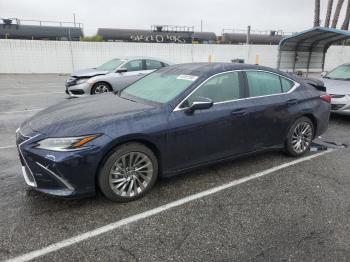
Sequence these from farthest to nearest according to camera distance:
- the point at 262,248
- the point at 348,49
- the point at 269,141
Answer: the point at 348,49, the point at 269,141, the point at 262,248

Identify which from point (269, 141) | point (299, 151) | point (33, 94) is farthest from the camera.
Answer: point (33, 94)

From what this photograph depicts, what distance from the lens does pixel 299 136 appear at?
4.86 m

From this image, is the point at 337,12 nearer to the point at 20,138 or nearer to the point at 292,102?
the point at 292,102

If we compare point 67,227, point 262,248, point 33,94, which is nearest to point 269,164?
point 262,248

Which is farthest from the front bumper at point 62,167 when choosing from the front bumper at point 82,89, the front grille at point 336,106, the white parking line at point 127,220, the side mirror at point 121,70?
the side mirror at point 121,70

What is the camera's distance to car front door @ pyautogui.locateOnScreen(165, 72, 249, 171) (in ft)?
11.8

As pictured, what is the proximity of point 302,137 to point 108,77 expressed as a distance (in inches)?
256

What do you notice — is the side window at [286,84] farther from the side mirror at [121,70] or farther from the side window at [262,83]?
the side mirror at [121,70]

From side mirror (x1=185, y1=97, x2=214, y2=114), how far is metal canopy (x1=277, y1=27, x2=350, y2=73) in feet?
35.1

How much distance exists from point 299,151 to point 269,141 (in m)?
0.75

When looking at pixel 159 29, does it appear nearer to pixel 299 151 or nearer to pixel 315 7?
pixel 315 7

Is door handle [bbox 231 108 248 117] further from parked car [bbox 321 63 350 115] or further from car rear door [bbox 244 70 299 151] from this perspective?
parked car [bbox 321 63 350 115]

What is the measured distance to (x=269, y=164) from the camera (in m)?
4.60

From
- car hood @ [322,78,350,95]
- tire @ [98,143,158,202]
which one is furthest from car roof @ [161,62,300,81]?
car hood @ [322,78,350,95]
